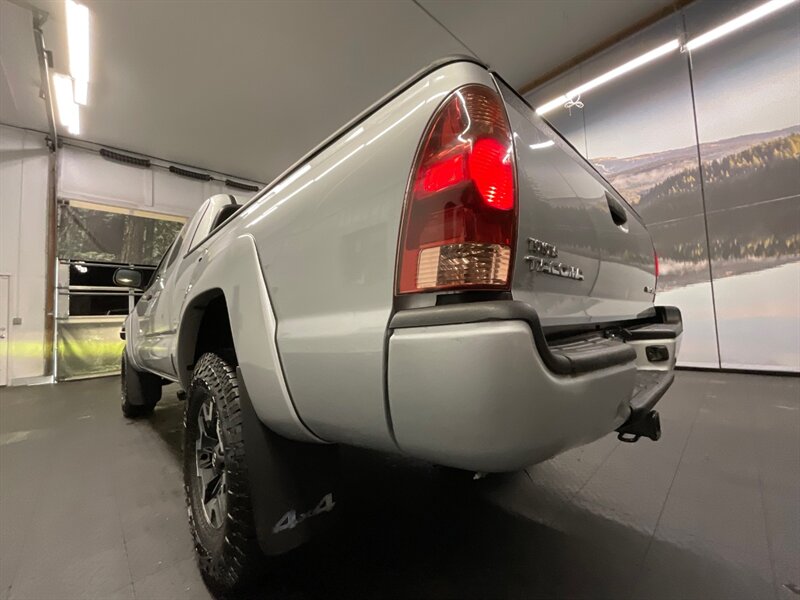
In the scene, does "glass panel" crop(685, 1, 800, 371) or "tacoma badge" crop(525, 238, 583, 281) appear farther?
"glass panel" crop(685, 1, 800, 371)

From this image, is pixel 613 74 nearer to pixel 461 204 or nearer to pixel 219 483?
pixel 461 204

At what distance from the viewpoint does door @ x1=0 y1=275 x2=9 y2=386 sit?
6.19m

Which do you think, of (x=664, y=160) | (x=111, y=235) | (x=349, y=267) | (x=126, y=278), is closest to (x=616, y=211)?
(x=349, y=267)

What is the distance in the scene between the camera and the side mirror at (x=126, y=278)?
2.68m

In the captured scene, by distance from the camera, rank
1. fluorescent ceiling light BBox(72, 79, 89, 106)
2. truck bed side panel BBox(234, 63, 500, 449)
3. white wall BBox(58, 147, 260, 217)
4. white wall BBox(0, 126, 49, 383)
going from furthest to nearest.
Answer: white wall BBox(58, 147, 260, 217)
white wall BBox(0, 126, 49, 383)
fluorescent ceiling light BBox(72, 79, 89, 106)
truck bed side panel BBox(234, 63, 500, 449)

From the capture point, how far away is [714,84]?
4.66 metres

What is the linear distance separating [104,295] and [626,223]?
9.17 metres

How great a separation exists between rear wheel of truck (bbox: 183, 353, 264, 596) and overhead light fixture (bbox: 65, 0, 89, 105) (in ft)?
17.5

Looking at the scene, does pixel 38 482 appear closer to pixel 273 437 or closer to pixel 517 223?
pixel 273 437

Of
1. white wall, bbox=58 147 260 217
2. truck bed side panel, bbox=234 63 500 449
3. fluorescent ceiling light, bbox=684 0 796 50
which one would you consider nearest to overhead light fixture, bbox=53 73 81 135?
white wall, bbox=58 147 260 217

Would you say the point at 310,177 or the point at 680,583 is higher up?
the point at 310,177

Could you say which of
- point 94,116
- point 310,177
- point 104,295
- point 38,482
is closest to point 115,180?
point 94,116

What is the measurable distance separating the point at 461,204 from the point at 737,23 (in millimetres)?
6631

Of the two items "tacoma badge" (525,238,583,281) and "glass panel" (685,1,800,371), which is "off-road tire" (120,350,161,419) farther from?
"glass panel" (685,1,800,371)
